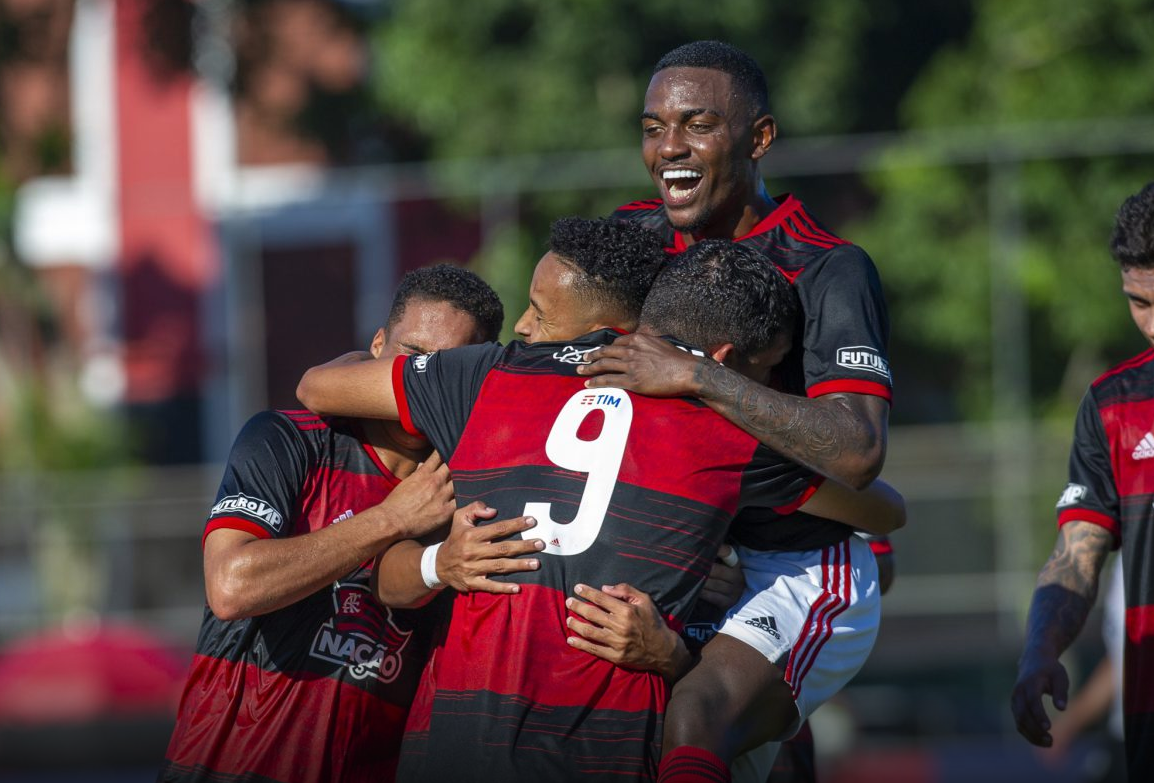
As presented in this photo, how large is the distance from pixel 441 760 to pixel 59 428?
47.3 ft

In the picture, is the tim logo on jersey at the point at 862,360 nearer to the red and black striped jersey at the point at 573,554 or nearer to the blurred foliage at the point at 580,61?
the red and black striped jersey at the point at 573,554

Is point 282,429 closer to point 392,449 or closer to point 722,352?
point 392,449

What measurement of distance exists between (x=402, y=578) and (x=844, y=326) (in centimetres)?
143

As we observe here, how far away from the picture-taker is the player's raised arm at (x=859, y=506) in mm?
4422

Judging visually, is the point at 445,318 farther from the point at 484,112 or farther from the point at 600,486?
the point at 484,112

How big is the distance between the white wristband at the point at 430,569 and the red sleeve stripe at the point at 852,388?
45.5 inches

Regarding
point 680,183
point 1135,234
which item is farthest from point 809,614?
point 1135,234

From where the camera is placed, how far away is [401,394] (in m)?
4.41

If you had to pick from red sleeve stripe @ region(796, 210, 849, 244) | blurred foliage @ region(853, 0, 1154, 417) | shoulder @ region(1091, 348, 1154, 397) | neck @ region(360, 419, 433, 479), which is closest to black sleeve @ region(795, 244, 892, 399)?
red sleeve stripe @ region(796, 210, 849, 244)

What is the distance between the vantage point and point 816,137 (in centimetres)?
1812

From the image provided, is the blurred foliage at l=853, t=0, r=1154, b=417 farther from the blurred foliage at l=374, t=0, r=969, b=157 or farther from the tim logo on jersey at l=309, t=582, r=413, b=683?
the tim logo on jersey at l=309, t=582, r=413, b=683

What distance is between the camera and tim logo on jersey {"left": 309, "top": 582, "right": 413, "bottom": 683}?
15.6 feet

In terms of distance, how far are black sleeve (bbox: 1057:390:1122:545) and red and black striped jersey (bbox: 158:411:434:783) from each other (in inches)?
85.9

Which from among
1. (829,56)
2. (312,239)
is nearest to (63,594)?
(312,239)
